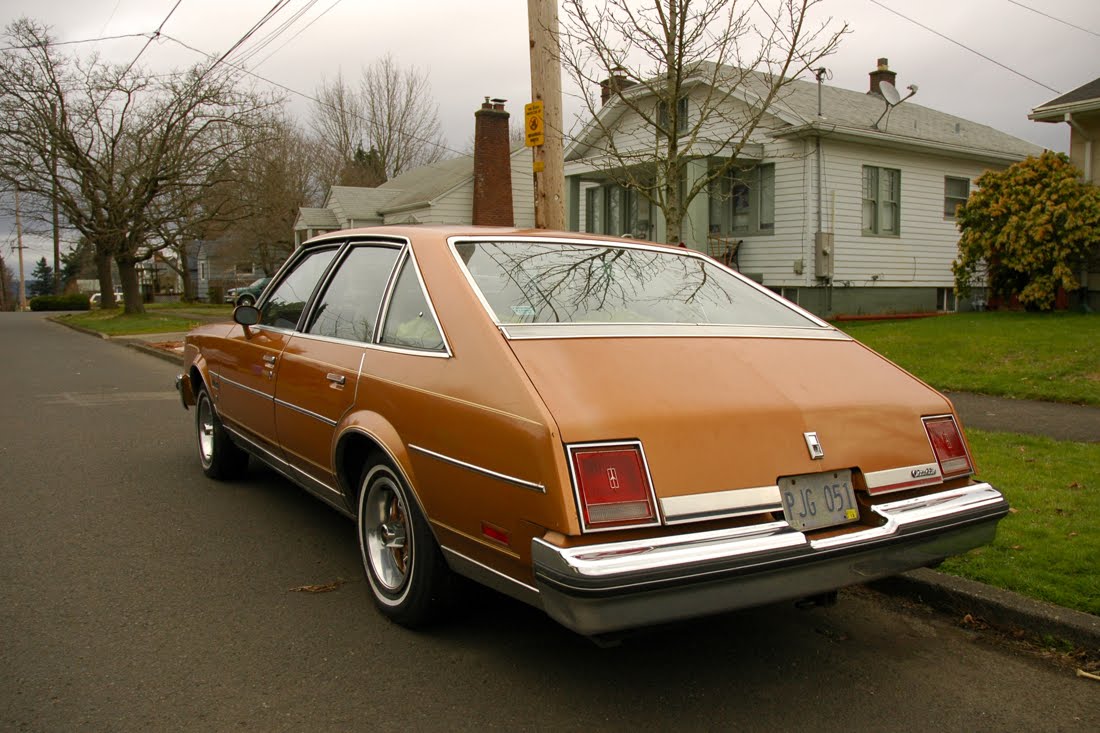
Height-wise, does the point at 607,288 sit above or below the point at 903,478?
above

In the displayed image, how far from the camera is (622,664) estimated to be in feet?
11.1

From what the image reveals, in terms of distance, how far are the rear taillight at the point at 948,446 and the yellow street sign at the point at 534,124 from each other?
5169 millimetres

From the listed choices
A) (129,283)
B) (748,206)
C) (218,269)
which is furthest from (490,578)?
(218,269)

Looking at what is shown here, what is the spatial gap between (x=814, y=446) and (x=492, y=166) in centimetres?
2606

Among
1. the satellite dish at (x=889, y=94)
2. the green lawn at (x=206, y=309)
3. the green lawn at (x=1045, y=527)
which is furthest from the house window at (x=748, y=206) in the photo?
the green lawn at (x=206, y=309)

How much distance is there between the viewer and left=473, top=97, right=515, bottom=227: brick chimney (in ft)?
90.3

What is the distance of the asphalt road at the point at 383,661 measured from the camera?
2.99 m

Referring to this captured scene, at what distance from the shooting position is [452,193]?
30359 mm

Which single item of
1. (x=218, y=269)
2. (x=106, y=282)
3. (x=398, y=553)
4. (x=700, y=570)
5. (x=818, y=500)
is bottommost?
(x=398, y=553)

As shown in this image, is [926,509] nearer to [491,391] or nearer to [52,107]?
[491,391]

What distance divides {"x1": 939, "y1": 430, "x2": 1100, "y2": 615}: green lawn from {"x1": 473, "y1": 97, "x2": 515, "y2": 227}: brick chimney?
22.3m

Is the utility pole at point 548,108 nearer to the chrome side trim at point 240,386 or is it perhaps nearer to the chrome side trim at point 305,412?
the chrome side trim at point 240,386

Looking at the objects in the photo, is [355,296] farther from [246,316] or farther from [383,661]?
[383,661]

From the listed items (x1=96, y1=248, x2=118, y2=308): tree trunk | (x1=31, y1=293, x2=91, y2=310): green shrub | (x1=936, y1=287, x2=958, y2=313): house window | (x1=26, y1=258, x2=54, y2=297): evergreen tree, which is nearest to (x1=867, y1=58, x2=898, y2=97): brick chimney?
(x1=936, y1=287, x2=958, y2=313): house window
